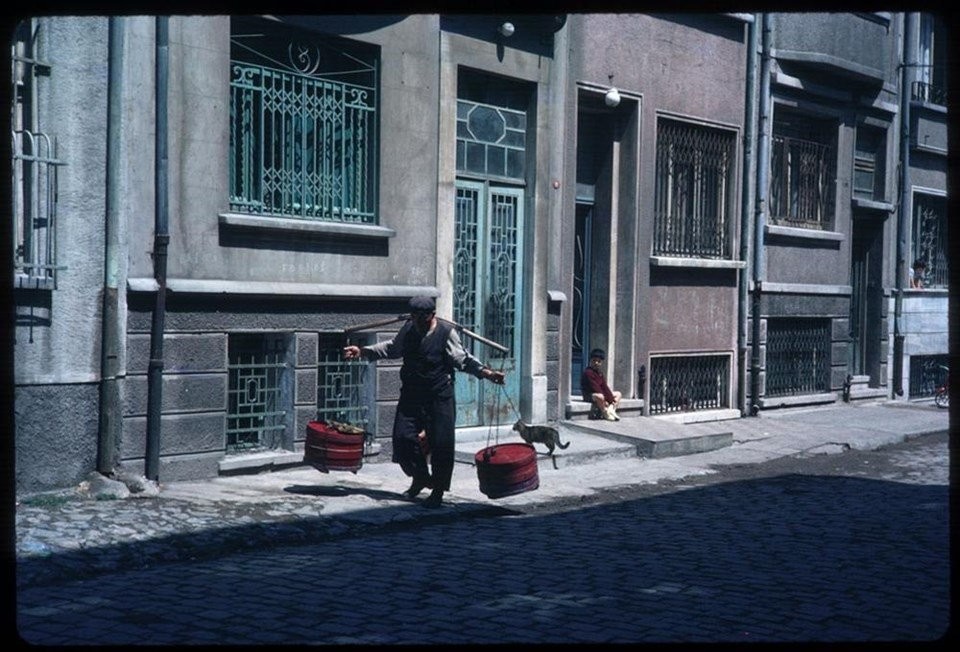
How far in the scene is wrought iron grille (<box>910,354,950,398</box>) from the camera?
23.0 meters

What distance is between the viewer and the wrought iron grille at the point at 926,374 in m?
23.0

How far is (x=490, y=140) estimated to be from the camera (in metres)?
14.6

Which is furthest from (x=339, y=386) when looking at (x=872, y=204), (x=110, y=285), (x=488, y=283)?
(x=872, y=204)

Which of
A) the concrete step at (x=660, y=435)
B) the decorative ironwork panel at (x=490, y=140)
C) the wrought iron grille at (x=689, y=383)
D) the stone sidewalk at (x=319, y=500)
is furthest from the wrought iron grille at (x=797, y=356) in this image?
the decorative ironwork panel at (x=490, y=140)

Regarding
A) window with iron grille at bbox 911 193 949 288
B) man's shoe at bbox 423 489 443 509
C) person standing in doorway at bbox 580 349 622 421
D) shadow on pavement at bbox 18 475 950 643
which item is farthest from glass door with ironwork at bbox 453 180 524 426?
window with iron grille at bbox 911 193 949 288

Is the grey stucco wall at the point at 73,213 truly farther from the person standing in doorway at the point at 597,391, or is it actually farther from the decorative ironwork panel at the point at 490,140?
the person standing in doorway at the point at 597,391

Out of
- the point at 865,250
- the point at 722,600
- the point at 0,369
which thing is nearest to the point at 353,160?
the point at 722,600

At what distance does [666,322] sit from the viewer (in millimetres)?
17328

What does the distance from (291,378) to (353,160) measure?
2360 millimetres

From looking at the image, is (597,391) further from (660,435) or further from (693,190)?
(693,190)

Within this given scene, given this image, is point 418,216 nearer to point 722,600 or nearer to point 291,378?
point 291,378

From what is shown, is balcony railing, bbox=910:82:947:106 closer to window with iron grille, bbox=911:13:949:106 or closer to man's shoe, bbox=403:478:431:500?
window with iron grille, bbox=911:13:949:106

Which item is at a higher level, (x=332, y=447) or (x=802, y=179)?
(x=802, y=179)

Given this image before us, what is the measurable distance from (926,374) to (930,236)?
2568 millimetres
